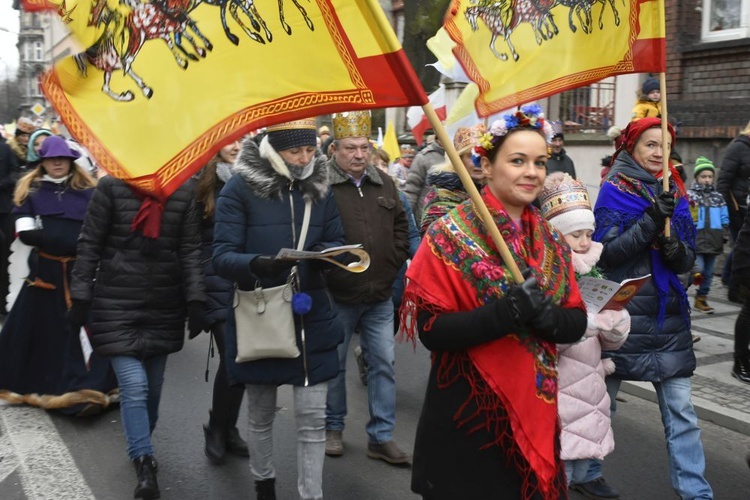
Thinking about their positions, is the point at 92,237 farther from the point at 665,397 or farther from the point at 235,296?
the point at 665,397

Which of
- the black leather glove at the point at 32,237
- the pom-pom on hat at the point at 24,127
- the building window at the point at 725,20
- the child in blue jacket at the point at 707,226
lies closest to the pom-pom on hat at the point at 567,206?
the black leather glove at the point at 32,237

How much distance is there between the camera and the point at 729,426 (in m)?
5.67

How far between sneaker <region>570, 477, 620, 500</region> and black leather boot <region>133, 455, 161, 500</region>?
2185 millimetres

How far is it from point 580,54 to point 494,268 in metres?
2.37

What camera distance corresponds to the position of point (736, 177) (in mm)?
8320

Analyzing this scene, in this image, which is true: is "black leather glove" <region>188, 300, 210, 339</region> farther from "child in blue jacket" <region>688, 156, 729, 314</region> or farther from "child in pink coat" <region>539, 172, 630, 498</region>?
"child in blue jacket" <region>688, 156, 729, 314</region>

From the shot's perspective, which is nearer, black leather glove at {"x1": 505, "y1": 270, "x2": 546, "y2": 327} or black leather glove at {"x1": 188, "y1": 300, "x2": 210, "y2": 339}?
black leather glove at {"x1": 505, "y1": 270, "x2": 546, "y2": 327}

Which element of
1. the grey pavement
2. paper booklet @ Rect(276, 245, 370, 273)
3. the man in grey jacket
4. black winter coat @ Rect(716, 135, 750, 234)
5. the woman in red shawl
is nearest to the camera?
the woman in red shawl

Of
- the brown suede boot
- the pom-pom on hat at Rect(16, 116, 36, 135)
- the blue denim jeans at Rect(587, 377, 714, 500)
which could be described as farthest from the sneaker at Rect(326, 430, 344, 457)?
the pom-pom on hat at Rect(16, 116, 36, 135)

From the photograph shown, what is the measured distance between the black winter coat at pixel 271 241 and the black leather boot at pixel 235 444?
125cm

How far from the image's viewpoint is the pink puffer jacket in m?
3.60

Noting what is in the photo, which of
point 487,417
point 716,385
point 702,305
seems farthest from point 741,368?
point 487,417

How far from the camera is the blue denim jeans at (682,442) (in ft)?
13.3

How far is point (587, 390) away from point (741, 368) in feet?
11.4
